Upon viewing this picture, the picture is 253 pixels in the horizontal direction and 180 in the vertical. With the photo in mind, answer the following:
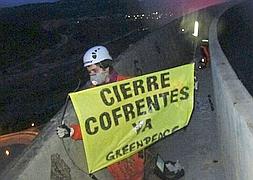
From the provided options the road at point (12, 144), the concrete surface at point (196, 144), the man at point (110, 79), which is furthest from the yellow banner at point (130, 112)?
the road at point (12, 144)

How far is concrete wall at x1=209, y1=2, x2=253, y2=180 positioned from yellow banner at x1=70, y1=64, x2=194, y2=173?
537 mm

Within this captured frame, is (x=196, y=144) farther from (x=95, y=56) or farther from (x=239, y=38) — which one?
(x=239, y=38)

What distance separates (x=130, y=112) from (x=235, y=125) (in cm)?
141

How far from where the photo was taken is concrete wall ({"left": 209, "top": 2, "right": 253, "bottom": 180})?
16.9 ft

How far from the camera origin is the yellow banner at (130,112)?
6.36 metres

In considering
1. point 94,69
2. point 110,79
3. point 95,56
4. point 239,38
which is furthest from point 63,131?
point 239,38

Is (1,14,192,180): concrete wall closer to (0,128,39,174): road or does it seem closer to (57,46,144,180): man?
(57,46,144,180): man

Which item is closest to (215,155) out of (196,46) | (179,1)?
(196,46)

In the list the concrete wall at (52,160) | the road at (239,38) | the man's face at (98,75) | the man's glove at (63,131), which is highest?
the man's face at (98,75)

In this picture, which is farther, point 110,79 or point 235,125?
point 110,79

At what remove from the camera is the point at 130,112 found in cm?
680

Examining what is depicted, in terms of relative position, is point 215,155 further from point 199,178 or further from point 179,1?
point 179,1

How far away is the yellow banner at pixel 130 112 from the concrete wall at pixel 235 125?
537 millimetres

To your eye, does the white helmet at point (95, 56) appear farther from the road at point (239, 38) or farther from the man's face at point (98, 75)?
the road at point (239, 38)
